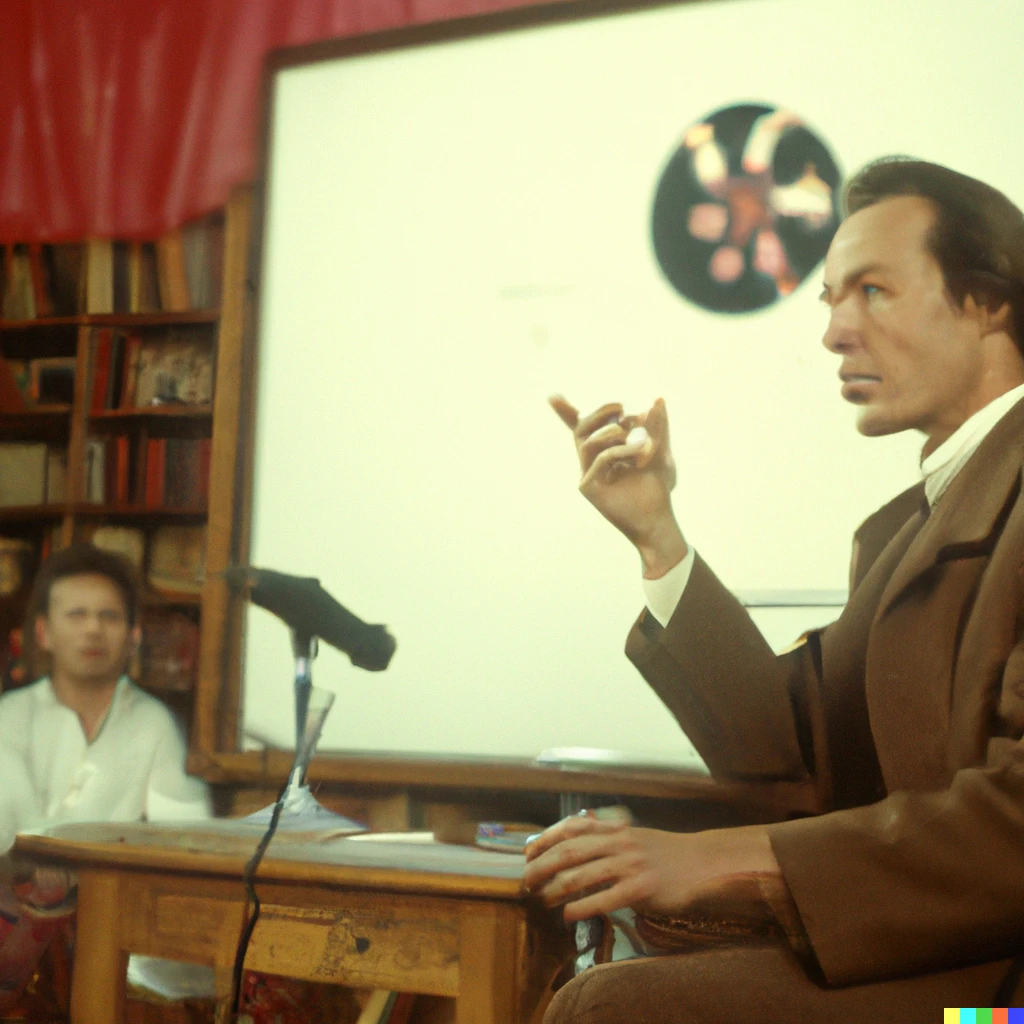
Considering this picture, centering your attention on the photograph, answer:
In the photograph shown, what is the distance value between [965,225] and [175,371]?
42.2 inches

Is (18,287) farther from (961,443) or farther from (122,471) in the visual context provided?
(961,443)

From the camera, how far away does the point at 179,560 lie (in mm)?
1466

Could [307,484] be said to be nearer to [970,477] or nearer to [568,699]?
[568,699]

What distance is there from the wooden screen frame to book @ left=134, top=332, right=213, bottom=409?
25mm

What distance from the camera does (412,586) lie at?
140 cm

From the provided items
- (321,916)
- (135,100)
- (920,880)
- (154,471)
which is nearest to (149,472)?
(154,471)

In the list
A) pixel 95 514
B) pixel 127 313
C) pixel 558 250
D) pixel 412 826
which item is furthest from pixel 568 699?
pixel 127 313

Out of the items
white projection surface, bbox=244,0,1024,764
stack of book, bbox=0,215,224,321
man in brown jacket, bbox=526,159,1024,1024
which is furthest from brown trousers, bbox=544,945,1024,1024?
stack of book, bbox=0,215,224,321

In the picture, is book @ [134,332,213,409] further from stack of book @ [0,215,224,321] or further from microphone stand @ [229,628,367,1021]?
microphone stand @ [229,628,367,1021]

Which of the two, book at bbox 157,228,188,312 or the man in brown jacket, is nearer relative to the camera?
the man in brown jacket

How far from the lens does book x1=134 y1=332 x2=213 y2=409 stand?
1484mm

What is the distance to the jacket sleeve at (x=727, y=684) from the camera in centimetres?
111

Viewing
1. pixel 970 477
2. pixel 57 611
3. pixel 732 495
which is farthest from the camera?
pixel 57 611

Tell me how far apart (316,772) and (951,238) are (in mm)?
1017
